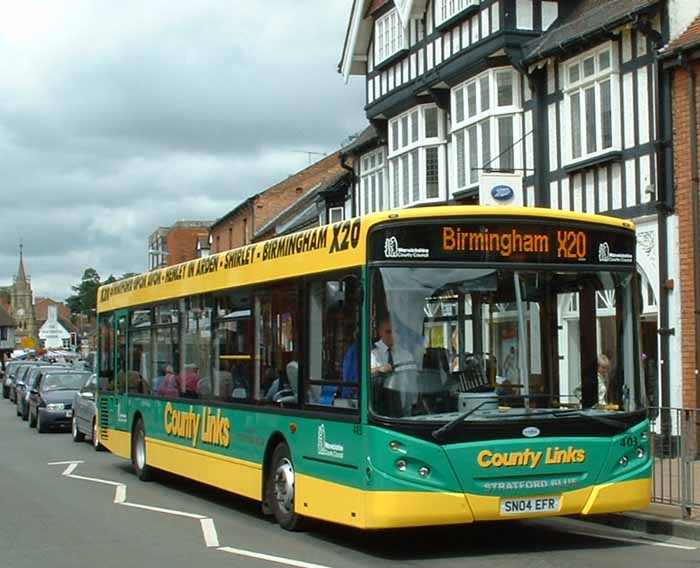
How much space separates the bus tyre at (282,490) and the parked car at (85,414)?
1320cm

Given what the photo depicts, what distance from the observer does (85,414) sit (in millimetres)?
25672

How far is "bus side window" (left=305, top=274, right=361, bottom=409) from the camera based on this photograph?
33.6 feet

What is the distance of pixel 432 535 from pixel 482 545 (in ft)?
2.85

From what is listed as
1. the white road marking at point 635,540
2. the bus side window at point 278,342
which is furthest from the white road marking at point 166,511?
the white road marking at point 635,540

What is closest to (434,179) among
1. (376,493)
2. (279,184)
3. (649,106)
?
(649,106)

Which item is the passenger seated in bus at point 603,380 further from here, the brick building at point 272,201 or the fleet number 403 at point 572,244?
the brick building at point 272,201

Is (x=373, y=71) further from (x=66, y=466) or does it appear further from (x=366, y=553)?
(x=366, y=553)

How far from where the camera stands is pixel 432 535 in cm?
1181

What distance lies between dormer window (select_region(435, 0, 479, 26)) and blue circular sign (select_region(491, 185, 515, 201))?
14.9 ft

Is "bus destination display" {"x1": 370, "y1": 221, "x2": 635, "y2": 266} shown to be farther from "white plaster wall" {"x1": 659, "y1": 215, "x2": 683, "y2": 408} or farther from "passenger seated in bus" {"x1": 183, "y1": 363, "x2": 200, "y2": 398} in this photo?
"white plaster wall" {"x1": 659, "y1": 215, "x2": 683, "y2": 408}

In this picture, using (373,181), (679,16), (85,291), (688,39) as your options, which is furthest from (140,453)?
(85,291)

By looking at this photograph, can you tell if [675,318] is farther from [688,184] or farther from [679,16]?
[679,16]

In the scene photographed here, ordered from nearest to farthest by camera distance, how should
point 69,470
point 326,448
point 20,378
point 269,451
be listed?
1. point 326,448
2. point 269,451
3. point 69,470
4. point 20,378

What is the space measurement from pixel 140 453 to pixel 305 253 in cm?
738
